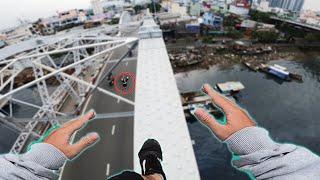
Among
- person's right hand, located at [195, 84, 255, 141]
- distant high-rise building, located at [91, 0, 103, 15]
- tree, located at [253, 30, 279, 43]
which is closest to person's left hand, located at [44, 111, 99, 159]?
person's right hand, located at [195, 84, 255, 141]

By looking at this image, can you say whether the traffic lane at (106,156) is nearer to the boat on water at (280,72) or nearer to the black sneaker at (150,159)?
the black sneaker at (150,159)

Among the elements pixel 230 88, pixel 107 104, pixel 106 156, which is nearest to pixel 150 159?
pixel 106 156

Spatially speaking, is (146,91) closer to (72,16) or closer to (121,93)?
(121,93)

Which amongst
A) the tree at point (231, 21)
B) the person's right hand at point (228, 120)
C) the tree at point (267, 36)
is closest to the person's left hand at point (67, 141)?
the person's right hand at point (228, 120)

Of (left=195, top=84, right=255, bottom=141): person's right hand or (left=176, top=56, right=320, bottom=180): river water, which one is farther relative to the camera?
(left=176, top=56, right=320, bottom=180): river water

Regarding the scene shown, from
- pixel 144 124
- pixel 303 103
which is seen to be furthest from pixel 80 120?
pixel 303 103

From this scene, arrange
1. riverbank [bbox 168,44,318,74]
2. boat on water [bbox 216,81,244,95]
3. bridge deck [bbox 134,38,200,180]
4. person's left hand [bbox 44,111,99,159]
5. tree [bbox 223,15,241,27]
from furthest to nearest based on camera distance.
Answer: tree [bbox 223,15,241,27]
riverbank [bbox 168,44,318,74]
boat on water [bbox 216,81,244,95]
bridge deck [bbox 134,38,200,180]
person's left hand [bbox 44,111,99,159]

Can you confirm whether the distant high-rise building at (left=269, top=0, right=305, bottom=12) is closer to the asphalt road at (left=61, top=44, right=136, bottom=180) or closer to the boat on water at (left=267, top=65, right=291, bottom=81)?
the boat on water at (left=267, top=65, right=291, bottom=81)

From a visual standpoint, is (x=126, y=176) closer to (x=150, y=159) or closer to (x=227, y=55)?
(x=150, y=159)
